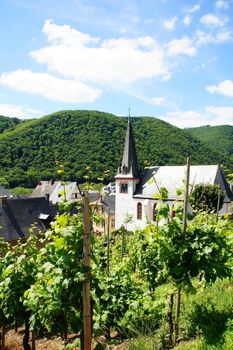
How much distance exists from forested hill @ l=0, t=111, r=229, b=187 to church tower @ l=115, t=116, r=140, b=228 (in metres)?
30.0

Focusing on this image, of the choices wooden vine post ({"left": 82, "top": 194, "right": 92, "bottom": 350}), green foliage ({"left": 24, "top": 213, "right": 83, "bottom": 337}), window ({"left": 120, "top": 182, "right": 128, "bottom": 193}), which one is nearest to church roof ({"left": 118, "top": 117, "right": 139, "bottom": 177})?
window ({"left": 120, "top": 182, "right": 128, "bottom": 193})

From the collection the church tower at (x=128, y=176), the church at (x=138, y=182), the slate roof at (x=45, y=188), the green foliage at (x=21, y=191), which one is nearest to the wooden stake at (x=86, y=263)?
the church at (x=138, y=182)

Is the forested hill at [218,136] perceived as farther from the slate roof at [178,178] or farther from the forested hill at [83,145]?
the slate roof at [178,178]

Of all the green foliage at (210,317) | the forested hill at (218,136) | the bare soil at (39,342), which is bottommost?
the bare soil at (39,342)

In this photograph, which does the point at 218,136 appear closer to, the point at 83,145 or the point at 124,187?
the point at 83,145

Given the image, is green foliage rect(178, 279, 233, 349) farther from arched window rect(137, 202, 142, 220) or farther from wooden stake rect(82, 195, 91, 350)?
arched window rect(137, 202, 142, 220)

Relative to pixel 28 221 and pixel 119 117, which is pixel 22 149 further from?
pixel 28 221

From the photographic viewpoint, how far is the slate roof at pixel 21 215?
23234 millimetres

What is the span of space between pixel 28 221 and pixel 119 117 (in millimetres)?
90125

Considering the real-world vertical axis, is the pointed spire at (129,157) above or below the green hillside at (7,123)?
below

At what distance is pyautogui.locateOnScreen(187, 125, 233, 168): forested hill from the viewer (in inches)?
4099

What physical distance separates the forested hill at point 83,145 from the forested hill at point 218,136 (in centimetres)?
1530

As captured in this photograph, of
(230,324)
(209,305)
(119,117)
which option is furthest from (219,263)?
(119,117)

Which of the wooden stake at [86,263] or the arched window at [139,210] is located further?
the arched window at [139,210]
